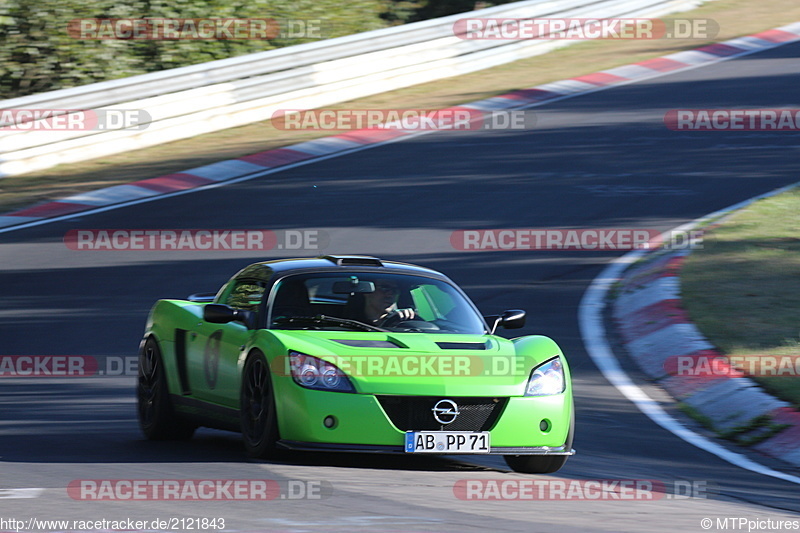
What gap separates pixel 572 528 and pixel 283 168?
43.5 ft

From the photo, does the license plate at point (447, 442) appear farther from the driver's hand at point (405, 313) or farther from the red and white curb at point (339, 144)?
the red and white curb at point (339, 144)

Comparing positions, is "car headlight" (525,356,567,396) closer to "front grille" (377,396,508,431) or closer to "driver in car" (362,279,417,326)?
"front grille" (377,396,508,431)

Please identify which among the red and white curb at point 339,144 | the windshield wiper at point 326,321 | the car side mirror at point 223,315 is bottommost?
the windshield wiper at point 326,321

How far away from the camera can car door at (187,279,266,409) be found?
8141 mm

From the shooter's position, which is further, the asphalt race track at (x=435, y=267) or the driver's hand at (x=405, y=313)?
the driver's hand at (x=405, y=313)

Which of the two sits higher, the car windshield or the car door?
the car windshield

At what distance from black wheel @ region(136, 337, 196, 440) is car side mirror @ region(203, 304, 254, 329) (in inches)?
36.8

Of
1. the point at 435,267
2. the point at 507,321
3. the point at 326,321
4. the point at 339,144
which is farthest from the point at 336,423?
the point at 339,144

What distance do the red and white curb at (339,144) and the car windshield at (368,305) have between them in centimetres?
897

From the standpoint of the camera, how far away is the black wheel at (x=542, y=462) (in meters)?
7.64

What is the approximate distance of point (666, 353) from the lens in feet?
36.1

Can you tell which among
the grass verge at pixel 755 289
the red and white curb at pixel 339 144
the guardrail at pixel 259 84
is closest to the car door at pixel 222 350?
the grass verge at pixel 755 289

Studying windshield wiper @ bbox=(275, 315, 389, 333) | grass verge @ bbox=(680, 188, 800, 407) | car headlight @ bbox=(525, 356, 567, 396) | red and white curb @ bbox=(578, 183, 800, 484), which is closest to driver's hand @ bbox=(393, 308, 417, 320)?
windshield wiper @ bbox=(275, 315, 389, 333)

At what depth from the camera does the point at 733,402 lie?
376 inches
